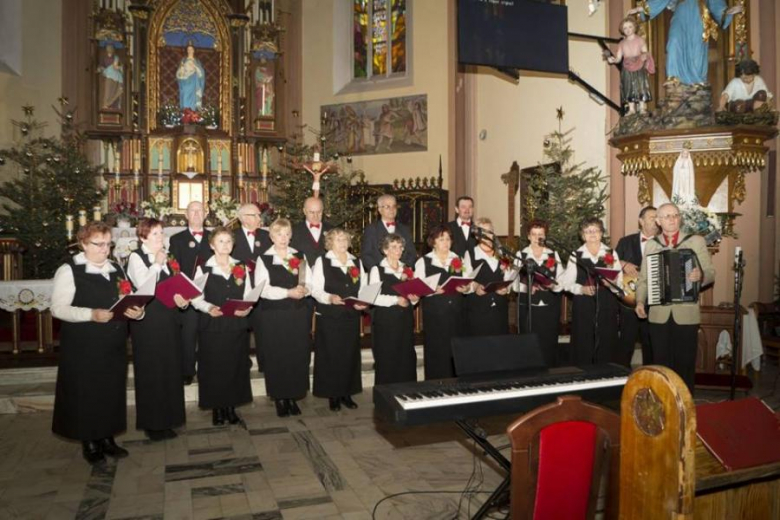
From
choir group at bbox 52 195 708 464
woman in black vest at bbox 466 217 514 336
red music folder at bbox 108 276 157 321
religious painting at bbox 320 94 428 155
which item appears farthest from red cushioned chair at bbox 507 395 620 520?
religious painting at bbox 320 94 428 155

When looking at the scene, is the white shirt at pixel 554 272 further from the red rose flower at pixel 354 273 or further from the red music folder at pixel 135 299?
the red music folder at pixel 135 299

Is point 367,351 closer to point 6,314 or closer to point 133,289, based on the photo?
point 133,289

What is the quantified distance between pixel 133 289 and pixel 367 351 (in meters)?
3.28

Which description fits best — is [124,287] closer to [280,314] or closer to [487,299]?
[280,314]

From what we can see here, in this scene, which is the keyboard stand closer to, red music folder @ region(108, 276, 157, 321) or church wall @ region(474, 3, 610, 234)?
red music folder @ region(108, 276, 157, 321)

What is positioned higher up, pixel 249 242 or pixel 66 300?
pixel 249 242

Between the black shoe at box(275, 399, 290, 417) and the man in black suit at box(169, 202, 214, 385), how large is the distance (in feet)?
3.41

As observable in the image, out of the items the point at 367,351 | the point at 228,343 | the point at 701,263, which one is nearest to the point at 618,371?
the point at 701,263

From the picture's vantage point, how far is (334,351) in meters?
5.47

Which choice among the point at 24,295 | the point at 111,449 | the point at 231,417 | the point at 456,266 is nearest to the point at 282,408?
the point at 231,417

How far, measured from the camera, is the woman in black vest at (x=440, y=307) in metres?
5.59

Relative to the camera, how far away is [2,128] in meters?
12.3

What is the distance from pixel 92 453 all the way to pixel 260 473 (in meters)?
1.19

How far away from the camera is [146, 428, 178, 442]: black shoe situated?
469 cm
